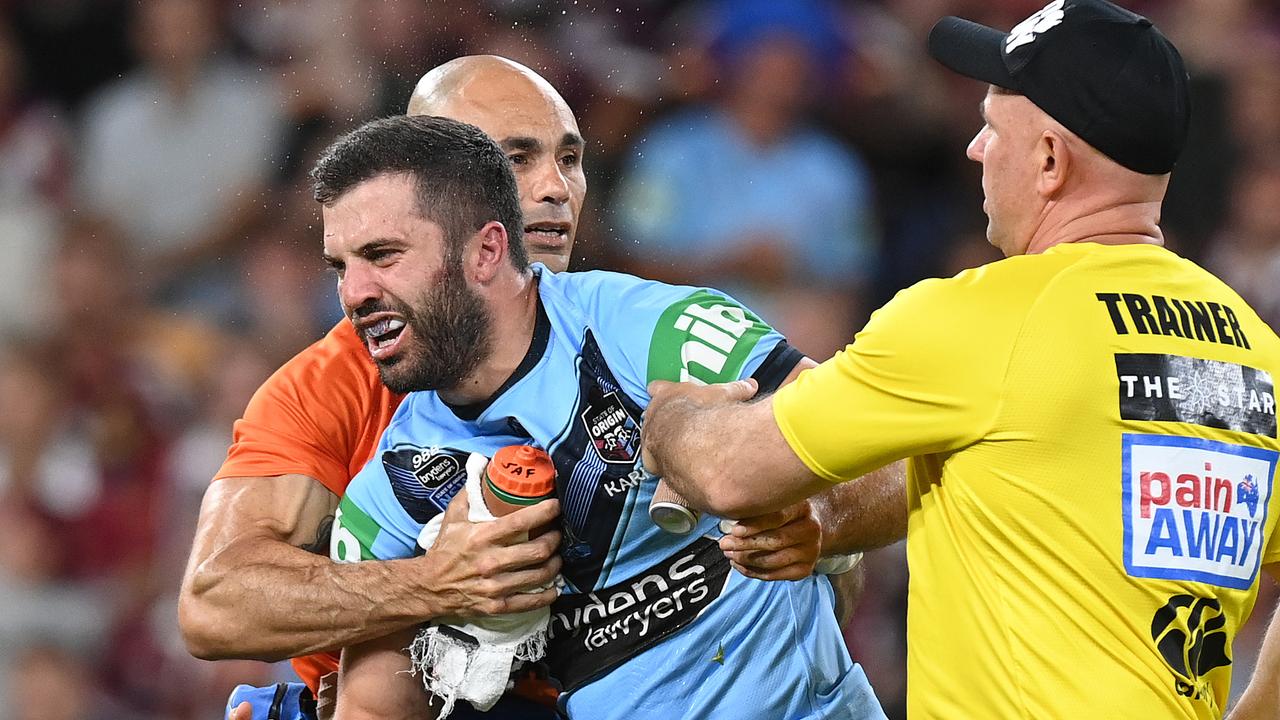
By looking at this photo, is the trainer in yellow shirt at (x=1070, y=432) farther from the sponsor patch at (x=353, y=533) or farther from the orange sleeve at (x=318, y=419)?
the orange sleeve at (x=318, y=419)

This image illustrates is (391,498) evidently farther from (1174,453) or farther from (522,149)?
(1174,453)

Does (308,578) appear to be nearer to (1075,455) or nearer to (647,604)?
(647,604)

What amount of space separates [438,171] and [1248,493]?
61.7 inches

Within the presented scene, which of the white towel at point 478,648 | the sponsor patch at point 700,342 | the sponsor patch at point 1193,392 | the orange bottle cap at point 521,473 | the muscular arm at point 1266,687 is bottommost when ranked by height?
the muscular arm at point 1266,687

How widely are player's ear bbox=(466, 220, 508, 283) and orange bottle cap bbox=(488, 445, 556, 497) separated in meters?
0.41

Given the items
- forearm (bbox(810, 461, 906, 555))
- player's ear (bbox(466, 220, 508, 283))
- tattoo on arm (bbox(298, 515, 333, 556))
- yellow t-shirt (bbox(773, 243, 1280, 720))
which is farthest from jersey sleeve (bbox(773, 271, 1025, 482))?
tattoo on arm (bbox(298, 515, 333, 556))

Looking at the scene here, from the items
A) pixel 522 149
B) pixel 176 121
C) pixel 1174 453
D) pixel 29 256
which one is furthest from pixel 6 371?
pixel 1174 453

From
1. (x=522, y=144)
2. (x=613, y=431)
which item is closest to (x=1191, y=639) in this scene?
(x=613, y=431)

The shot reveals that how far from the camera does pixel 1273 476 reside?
2354mm

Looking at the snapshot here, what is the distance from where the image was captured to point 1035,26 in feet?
8.09

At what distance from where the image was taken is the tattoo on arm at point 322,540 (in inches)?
128

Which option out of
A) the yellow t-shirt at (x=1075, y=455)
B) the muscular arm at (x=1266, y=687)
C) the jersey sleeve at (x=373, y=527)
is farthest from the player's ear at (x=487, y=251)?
the muscular arm at (x=1266, y=687)

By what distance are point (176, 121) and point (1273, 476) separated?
560cm

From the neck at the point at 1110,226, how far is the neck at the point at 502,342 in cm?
104
